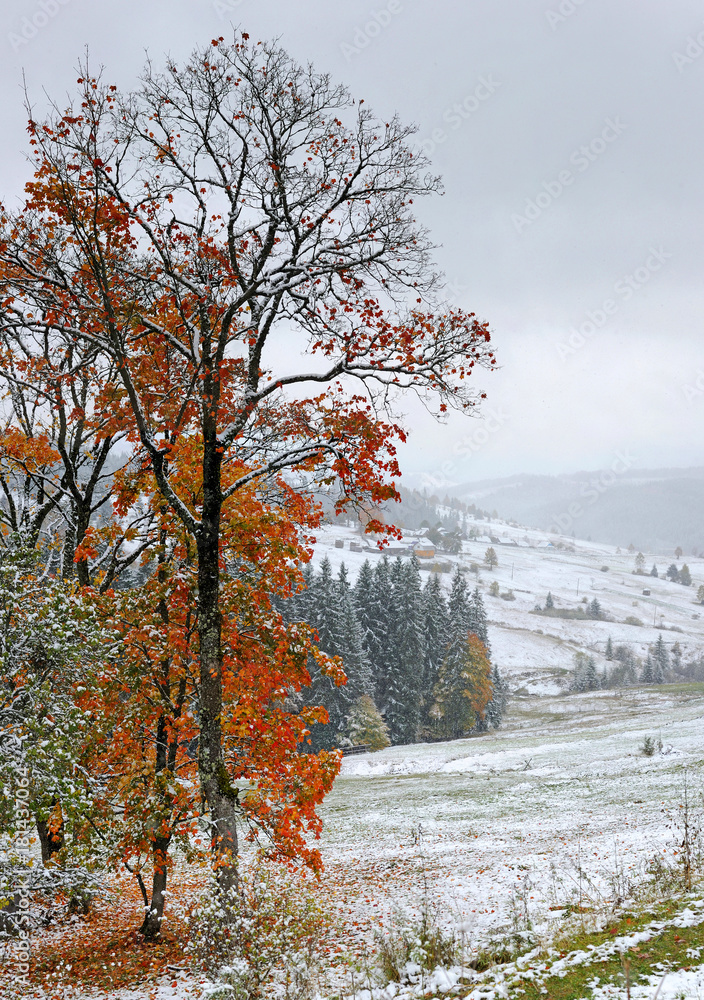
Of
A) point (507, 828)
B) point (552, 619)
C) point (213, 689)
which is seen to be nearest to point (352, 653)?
point (507, 828)

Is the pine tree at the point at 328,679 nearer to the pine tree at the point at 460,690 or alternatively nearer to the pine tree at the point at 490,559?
the pine tree at the point at 460,690

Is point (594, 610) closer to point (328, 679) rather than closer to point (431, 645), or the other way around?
point (431, 645)

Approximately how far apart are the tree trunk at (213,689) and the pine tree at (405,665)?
46.6 metres

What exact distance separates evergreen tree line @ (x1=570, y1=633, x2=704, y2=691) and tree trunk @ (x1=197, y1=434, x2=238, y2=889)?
93.6 meters

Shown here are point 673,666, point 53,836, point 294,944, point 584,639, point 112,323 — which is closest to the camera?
point 294,944

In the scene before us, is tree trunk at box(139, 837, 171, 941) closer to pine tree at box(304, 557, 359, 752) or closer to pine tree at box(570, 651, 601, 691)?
pine tree at box(304, 557, 359, 752)

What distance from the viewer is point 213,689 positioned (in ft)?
27.3

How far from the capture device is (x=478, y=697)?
53.5 meters

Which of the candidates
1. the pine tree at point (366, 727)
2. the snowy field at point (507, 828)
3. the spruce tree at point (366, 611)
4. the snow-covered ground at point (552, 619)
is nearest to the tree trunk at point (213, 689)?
the snowy field at point (507, 828)

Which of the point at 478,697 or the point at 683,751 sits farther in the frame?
the point at 478,697

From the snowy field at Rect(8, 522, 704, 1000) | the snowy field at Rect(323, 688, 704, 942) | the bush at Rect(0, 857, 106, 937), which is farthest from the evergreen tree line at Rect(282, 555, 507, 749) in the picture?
the bush at Rect(0, 857, 106, 937)

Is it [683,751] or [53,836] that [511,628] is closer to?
[683,751]

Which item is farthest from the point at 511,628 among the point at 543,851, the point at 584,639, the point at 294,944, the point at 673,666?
the point at 294,944

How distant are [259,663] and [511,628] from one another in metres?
125
